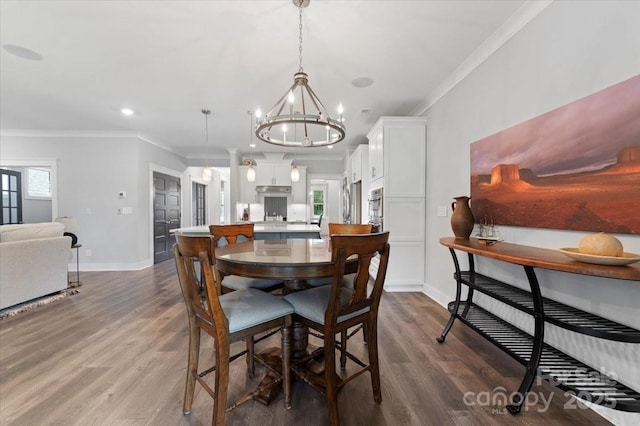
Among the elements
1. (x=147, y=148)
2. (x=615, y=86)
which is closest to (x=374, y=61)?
(x=615, y=86)

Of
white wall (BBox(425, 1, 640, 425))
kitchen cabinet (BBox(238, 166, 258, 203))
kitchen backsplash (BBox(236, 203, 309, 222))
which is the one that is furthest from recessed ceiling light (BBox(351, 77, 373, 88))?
kitchen cabinet (BBox(238, 166, 258, 203))

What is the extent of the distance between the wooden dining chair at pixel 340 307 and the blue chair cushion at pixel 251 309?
0.29 feet

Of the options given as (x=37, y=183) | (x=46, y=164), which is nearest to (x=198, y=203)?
(x=46, y=164)

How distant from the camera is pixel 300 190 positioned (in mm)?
6766

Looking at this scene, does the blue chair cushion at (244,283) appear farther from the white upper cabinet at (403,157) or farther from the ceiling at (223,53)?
the white upper cabinet at (403,157)

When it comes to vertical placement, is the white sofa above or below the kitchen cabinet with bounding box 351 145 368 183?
below

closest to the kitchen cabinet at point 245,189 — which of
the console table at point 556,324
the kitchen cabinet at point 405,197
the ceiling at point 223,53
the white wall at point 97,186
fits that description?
the white wall at point 97,186

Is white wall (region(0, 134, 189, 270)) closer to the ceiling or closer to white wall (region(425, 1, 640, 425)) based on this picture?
the ceiling

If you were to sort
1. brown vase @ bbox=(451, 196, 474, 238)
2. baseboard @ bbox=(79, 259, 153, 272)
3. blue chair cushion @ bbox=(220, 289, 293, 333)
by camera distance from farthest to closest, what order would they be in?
1. baseboard @ bbox=(79, 259, 153, 272)
2. brown vase @ bbox=(451, 196, 474, 238)
3. blue chair cushion @ bbox=(220, 289, 293, 333)

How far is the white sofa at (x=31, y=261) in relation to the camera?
286 cm

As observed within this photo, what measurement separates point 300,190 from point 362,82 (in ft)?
13.0

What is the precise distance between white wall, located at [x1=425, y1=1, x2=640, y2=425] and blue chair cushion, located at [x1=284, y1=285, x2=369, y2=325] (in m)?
1.29

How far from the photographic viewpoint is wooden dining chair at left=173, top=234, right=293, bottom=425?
1.23 metres

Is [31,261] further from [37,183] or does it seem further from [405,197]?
[37,183]
